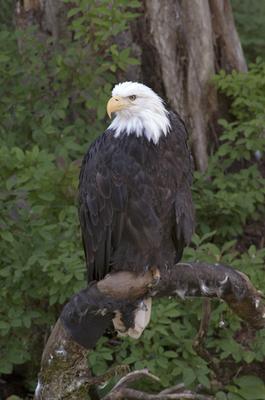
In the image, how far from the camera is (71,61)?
6.18 m

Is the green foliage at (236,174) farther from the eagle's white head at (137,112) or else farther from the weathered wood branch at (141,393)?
the eagle's white head at (137,112)

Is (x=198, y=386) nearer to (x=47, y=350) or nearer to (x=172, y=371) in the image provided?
(x=172, y=371)

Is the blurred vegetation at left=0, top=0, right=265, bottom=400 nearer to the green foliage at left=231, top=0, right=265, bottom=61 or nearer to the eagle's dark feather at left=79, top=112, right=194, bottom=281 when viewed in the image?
the eagle's dark feather at left=79, top=112, right=194, bottom=281

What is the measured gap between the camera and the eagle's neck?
4.27 metres

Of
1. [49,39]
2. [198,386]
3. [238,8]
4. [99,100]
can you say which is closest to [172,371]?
[198,386]

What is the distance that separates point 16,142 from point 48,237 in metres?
1.33

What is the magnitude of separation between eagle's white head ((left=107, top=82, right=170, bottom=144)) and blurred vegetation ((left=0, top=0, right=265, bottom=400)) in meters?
0.89

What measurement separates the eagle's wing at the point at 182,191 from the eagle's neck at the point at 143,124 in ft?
0.27

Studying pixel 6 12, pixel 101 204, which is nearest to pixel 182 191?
pixel 101 204

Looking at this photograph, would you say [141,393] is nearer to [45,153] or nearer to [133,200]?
[133,200]

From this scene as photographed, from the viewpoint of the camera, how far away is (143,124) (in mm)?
4285

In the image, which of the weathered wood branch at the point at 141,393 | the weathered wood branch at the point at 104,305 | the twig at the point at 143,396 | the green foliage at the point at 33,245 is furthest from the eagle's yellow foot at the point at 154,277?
the green foliage at the point at 33,245

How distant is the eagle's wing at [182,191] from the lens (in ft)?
14.2

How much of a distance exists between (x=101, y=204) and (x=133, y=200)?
16 cm
